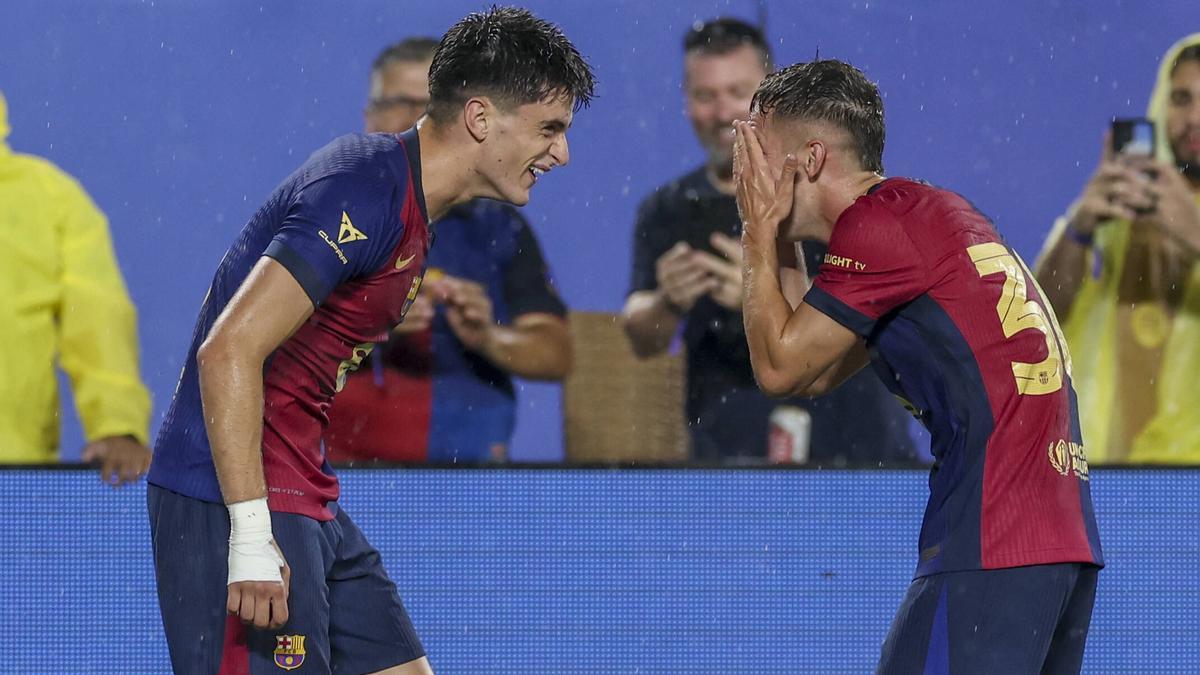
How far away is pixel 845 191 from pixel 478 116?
808mm

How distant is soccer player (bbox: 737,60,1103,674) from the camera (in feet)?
8.54

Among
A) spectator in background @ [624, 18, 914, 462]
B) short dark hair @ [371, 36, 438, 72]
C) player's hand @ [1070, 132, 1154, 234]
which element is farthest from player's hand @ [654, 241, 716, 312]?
player's hand @ [1070, 132, 1154, 234]

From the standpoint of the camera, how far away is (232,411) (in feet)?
8.43

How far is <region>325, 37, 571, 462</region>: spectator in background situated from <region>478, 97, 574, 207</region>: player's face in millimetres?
2281

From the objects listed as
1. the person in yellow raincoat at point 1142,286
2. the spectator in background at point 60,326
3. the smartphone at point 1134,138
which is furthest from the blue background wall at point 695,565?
the smartphone at point 1134,138

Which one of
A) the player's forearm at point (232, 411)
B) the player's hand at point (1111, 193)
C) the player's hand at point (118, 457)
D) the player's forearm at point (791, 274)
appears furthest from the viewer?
the player's hand at point (1111, 193)

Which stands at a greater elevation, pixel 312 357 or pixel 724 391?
pixel 312 357

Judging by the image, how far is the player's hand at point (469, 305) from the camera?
5.38 meters

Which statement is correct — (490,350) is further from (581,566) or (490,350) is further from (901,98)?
(901,98)

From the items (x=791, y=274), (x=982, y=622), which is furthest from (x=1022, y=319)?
(x=791, y=274)

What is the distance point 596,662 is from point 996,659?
2.98m

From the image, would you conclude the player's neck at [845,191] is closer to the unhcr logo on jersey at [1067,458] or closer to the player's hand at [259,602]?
A: the unhcr logo on jersey at [1067,458]

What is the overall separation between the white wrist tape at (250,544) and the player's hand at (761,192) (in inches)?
45.0

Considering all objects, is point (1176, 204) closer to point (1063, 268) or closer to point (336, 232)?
point (1063, 268)
